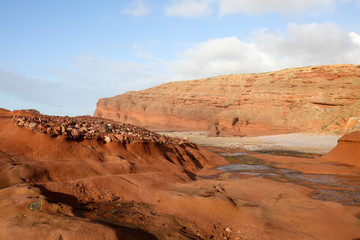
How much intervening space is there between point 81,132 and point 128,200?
3.88 meters

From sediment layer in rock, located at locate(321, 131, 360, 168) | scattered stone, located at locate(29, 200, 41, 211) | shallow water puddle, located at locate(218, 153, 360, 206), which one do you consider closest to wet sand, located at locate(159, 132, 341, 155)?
sediment layer in rock, located at locate(321, 131, 360, 168)

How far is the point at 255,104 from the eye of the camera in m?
40.5

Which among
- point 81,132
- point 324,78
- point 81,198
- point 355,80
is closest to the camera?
point 81,198

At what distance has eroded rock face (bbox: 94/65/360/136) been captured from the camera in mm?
34750

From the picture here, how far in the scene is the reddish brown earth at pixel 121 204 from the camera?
285cm

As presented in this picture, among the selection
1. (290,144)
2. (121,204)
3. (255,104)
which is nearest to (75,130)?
(121,204)

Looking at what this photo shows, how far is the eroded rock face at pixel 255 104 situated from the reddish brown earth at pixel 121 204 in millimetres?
28667

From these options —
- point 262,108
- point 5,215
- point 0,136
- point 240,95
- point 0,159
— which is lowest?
point 5,215

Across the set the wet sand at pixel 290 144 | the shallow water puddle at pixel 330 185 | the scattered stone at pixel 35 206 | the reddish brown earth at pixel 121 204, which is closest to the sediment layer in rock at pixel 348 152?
the shallow water puddle at pixel 330 185

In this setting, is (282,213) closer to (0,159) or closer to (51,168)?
(51,168)

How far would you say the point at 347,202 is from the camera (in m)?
5.66

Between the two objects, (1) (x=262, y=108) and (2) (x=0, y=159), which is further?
(1) (x=262, y=108)

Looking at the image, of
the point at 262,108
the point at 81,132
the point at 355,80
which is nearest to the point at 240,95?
the point at 262,108

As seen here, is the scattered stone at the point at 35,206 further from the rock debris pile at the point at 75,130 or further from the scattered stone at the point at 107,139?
the scattered stone at the point at 107,139
